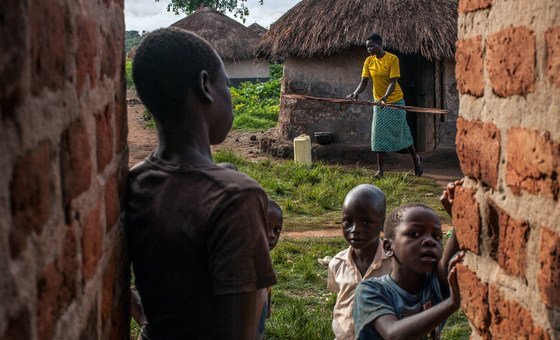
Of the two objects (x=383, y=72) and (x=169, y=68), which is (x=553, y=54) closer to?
(x=169, y=68)

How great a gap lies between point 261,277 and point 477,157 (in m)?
0.70

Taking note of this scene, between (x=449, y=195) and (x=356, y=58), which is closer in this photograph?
(x=449, y=195)

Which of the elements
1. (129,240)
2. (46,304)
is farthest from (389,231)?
(46,304)

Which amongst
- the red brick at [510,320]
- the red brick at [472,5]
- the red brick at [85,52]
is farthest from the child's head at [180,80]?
the red brick at [510,320]

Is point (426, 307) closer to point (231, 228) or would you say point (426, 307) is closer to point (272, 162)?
point (231, 228)

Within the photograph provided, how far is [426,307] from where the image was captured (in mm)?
2947

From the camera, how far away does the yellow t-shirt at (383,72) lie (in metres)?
11.1

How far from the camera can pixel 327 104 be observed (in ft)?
44.2

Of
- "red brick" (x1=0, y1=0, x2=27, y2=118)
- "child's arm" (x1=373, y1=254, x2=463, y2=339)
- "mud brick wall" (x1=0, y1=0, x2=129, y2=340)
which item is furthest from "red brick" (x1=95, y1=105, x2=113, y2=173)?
"child's arm" (x1=373, y1=254, x2=463, y2=339)

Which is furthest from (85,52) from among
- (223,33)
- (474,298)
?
(223,33)

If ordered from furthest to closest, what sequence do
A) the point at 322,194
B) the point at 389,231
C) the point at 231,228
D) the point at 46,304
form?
1. the point at 322,194
2. the point at 389,231
3. the point at 231,228
4. the point at 46,304

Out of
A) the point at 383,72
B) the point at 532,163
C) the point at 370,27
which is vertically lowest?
the point at 532,163

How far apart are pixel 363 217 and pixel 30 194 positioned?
2.87 metres

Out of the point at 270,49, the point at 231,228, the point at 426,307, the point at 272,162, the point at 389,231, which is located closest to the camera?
the point at 231,228
